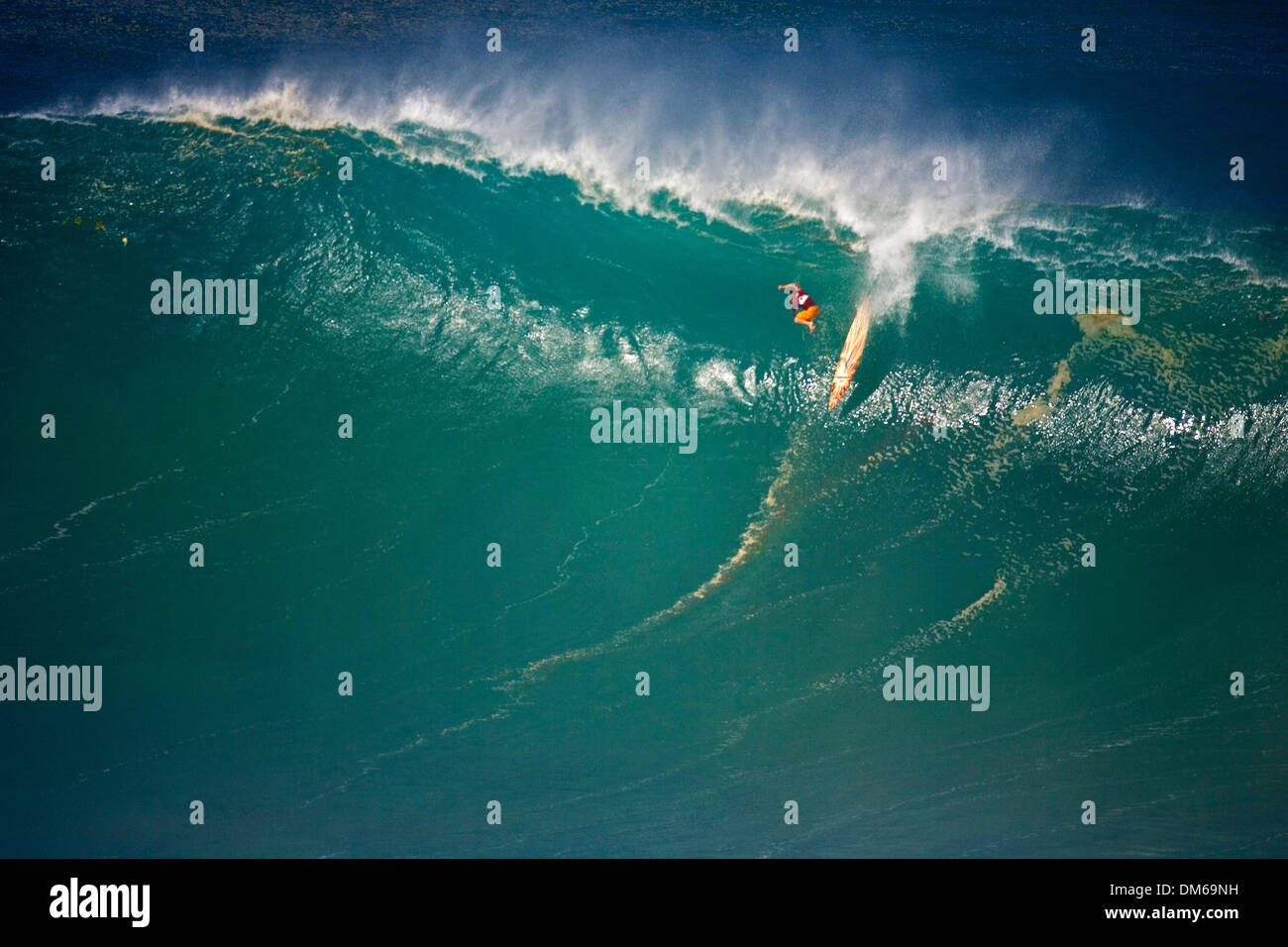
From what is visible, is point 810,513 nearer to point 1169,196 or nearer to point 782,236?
point 782,236

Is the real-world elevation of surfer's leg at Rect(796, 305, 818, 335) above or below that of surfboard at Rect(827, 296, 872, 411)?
above

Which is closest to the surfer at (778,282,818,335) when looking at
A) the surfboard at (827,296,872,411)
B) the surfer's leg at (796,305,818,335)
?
the surfer's leg at (796,305,818,335)

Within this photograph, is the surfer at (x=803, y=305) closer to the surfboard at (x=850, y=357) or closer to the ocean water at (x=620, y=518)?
the ocean water at (x=620, y=518)

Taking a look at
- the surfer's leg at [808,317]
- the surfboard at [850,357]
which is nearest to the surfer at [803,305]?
the surfer's leg at [808,317]

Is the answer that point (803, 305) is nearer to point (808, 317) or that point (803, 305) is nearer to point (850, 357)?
point (808, 317)

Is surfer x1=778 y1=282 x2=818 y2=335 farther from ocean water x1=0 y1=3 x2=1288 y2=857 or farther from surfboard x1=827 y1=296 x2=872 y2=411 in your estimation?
surfboard x1=827 y1=296 x2=872 y2=411
